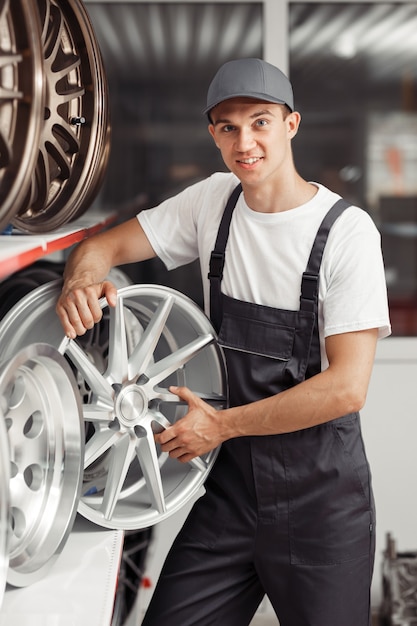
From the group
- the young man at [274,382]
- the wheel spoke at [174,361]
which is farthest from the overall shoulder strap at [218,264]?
the wheel spoke at [174,361]

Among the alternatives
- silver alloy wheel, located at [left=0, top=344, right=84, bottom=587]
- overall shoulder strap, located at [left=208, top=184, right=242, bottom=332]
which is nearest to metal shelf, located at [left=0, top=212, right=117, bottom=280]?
silver alloy wheel, located at [left=0, top=344, right=84, bottom=587]

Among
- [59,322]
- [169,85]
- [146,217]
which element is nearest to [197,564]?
[59,322]

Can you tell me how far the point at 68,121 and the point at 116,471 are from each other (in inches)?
36.4

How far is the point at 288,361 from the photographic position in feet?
7.49

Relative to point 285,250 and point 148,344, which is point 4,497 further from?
point 285,250

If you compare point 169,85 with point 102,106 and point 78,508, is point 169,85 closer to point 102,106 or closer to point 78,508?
point 102,106

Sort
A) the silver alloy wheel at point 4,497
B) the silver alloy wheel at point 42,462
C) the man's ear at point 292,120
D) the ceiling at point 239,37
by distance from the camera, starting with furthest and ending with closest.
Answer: the ceiling at point 239,37 → the man's ear at point 292,120 → the silver alloy wheel at point 42,462 → the silver alloy wheel at point 4,497

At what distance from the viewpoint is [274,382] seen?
231 centimetres

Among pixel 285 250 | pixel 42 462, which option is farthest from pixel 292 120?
pixel 42 462

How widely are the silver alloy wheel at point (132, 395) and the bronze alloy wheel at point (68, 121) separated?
0.71 feet

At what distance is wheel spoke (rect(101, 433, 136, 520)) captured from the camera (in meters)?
2.22

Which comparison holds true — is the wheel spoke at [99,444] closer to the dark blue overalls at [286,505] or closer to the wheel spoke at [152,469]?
the wheel spoke at [152,469]

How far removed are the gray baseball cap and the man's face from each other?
37 mm

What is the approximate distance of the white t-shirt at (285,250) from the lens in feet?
7.22
